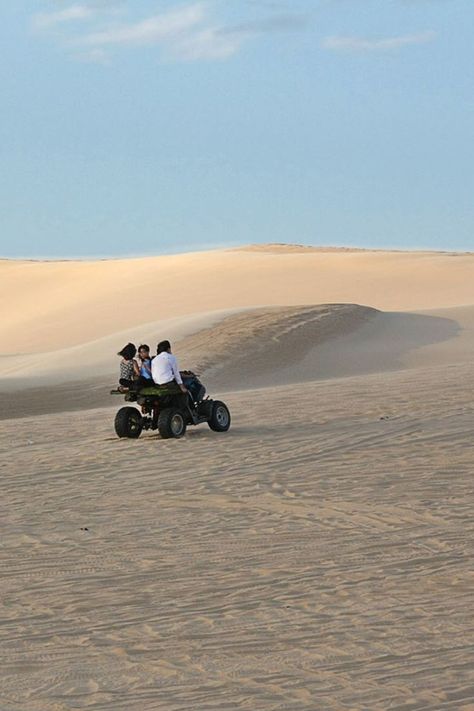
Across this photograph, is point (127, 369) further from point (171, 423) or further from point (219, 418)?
point (219, 418)

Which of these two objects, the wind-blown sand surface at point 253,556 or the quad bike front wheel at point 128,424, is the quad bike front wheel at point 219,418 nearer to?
the wind-blown sand surface at point 253,556

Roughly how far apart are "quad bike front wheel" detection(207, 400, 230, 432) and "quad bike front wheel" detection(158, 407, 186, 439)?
0.37m

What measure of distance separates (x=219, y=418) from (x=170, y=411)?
0.81 meters

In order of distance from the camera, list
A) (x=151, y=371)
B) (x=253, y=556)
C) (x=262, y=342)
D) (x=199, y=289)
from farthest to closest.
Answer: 1. (x=199, y=289)
2. (x=262, y=342)
3. (x=151, y=371)
4. (x=253, y=556)

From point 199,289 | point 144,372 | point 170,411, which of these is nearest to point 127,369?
point 144,372

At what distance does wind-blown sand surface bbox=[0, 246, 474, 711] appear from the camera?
→ 5883 mm

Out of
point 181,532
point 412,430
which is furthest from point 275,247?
point 181,532

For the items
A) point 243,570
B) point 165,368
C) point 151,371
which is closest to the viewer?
point 243,570

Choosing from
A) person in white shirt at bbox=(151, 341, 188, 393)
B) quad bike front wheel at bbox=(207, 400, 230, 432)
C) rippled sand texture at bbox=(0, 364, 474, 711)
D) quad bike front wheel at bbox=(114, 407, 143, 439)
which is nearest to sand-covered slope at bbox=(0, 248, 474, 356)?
quad bike front wheel at bbox=(114, 407, 143, 439)

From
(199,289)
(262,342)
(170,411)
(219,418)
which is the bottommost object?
(219,418)

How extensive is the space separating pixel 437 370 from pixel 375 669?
652 inches

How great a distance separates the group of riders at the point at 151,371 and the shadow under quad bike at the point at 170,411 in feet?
0.17

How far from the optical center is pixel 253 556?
336 inches

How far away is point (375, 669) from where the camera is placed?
596 centimetres
